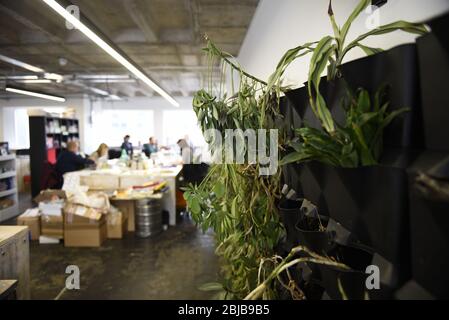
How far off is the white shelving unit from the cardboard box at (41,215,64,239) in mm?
822

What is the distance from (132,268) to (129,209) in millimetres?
1350

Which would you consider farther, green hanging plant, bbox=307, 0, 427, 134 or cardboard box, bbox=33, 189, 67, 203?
cardboard box, bbox=33, 189, 67, 203

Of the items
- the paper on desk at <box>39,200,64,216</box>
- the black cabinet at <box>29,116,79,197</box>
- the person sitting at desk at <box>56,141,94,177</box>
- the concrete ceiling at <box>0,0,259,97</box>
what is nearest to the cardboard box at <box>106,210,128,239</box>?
the paper on desk at <box>39,200,64,216</box>

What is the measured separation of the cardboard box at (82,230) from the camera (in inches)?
141

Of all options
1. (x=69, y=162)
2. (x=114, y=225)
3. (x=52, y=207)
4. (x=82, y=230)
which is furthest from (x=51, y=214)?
(x=69, y=162)

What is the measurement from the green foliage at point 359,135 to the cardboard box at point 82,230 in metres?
3.60

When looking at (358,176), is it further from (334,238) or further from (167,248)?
(167,248)

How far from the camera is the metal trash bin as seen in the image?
4043mm

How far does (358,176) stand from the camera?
0.61 m

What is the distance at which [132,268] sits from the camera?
3084mm

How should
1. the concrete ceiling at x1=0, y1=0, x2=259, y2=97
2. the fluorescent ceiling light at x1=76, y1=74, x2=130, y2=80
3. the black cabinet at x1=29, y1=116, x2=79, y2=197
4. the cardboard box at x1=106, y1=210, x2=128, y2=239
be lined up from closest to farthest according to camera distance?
the concrete ceiling at x1=0, y1=0, x2=259, y2=97 < the cardboard box at x1=106, y1=210, x2=128, y2=239 < the black cabinet at x1=29, y1=116, x2=79, y2=197 < the fluorescent ceiling light at x1=76, y1=74, x2=130, y2=80

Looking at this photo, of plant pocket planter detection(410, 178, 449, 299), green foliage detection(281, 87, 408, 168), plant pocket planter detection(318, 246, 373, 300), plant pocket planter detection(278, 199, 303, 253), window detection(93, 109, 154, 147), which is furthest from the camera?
window detection(93, 109, 154, 147)

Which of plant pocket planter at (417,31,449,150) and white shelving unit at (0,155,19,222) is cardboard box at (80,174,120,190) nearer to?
white shelving unit at (0,155,19,222)

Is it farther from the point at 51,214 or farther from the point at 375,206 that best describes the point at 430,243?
the point at 51,214
